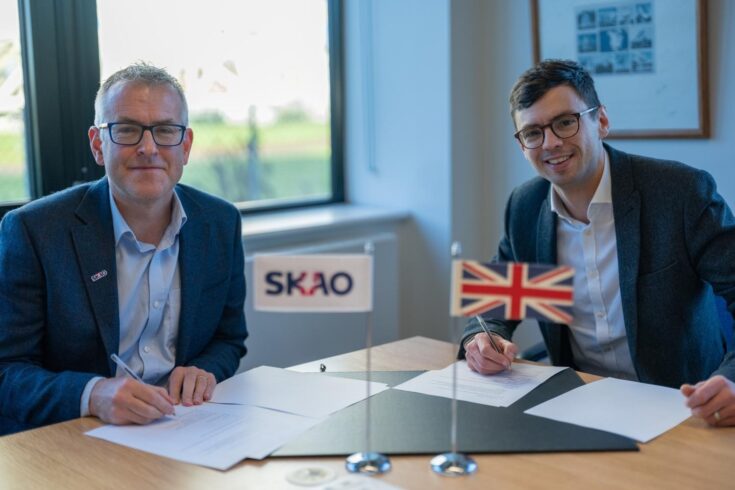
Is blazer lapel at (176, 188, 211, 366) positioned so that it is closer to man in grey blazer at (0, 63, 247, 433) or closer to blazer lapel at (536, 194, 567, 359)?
man in grey blazer at (0, 63, 247, 433)

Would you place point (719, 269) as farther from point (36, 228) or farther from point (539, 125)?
point (36, 228)

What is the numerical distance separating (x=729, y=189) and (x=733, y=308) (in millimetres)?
1077

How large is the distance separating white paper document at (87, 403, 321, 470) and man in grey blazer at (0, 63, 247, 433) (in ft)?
0.35

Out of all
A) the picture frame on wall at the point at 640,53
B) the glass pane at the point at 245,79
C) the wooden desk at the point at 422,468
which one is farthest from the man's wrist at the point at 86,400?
the picture frame on wall at the point at 640,53

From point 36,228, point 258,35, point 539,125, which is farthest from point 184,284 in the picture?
point 258,35

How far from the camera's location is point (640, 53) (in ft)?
10.5

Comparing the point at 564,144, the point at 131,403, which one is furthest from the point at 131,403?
the point at 564,144

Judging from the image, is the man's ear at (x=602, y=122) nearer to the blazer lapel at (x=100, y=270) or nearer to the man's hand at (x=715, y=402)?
the man's hand at (x=715, y=402)

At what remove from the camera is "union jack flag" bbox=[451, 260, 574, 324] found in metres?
1.50

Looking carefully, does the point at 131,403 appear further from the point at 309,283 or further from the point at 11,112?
the point at 11,112

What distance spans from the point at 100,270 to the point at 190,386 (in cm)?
36

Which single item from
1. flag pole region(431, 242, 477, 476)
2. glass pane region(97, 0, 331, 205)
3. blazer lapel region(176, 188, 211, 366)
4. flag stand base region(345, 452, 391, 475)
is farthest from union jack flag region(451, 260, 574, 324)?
glass pane region(97, 0, 331, 205)

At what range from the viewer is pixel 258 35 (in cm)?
362

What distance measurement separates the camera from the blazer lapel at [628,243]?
2.16 meters
